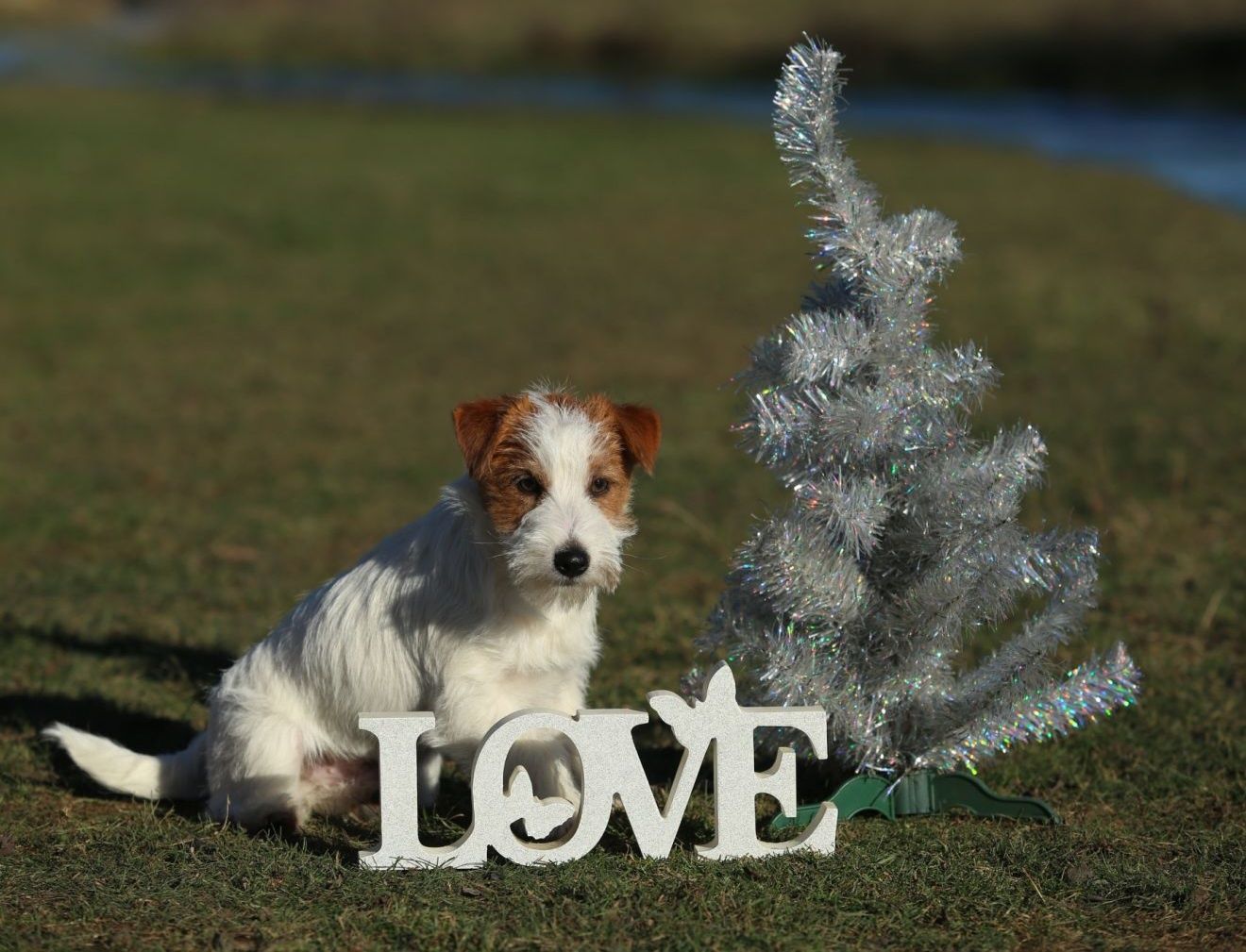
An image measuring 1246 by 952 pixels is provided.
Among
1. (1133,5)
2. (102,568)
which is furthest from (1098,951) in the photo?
(1133,5)

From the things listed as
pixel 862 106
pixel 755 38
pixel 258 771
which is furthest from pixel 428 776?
pixel 755 38

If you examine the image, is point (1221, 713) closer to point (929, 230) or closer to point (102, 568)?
point (929, 230)

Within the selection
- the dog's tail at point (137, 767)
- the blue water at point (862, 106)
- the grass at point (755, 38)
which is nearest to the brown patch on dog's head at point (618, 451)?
the dog's tail at point (137, 767)

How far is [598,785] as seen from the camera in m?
4.17

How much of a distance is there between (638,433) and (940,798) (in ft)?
5.12

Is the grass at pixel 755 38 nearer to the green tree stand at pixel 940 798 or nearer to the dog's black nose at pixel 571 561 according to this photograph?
the green tree stand at pixel 940 798

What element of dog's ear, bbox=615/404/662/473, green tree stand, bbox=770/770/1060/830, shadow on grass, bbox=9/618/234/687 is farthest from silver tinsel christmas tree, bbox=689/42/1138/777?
shadow on grass, bbox=9/618/234/687

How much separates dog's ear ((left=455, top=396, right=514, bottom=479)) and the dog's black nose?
1.32 ft

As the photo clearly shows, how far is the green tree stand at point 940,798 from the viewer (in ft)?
15.5

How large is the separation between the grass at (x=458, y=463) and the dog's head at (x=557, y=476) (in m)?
0.87

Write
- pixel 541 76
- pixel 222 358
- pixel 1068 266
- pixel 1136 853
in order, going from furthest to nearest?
pixel 541 76
pixel 1068 266
pixel 222 358
pixel 1136 853

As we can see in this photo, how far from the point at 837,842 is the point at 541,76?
134 ft

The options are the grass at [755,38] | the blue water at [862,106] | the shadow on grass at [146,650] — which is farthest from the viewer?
the grass at [755,38]

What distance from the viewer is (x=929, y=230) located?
179 inches
